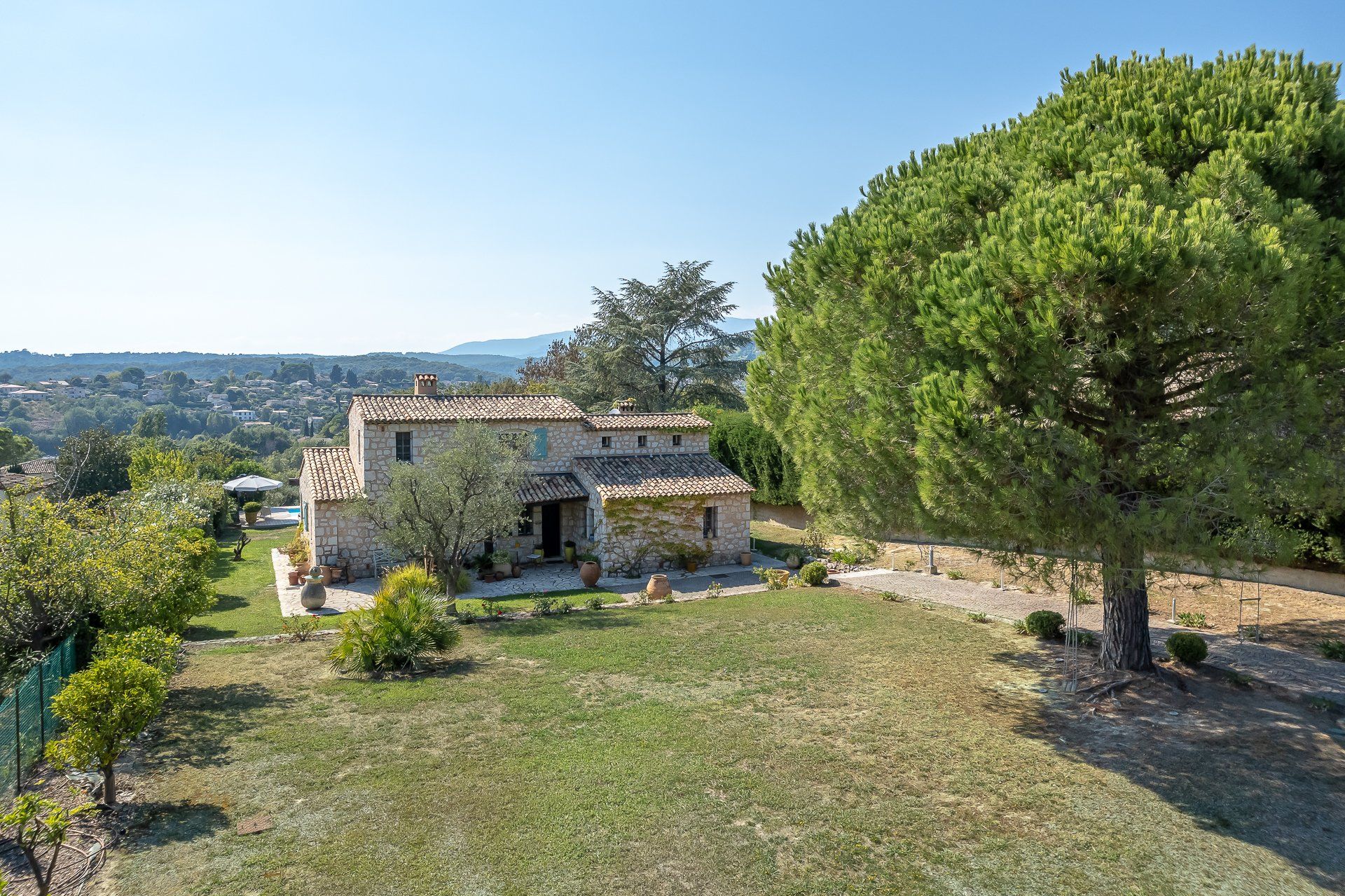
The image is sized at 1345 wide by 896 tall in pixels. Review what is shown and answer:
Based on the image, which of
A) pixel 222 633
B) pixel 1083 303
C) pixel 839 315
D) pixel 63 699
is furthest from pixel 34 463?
pixel 1083 303

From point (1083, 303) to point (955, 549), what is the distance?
1805 centimetres

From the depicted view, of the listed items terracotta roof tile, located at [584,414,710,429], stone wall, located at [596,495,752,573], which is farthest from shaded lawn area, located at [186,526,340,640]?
terracotta roof tile, located at [584,414,710,429]

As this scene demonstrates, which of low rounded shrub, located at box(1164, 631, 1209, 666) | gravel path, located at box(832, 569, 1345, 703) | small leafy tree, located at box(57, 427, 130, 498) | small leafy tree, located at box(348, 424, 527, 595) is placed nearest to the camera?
gravel path, located at box(832, 569, 1345, 703)

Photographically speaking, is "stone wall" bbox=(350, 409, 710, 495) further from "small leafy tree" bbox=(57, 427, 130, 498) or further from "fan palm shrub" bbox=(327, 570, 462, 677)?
"small leafy tree" bbox=(57, 427, 130, 498)

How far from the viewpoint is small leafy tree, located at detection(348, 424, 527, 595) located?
20125 mm

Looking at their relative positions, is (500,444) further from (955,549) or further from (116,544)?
(955,549)

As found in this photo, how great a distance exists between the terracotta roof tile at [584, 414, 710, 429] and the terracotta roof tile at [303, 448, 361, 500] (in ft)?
26.5

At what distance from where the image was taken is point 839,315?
1259cm

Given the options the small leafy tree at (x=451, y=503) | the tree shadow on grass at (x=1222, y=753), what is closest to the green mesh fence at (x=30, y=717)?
the small leafy tree at (x=451, y=503)

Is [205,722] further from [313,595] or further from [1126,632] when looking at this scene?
[1126,632]

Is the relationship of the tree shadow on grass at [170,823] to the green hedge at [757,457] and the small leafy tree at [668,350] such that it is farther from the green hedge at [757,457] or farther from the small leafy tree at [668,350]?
the small leafy tree at [668,350]

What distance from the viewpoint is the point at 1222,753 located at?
1075 cm

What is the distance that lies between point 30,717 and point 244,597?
534 inches

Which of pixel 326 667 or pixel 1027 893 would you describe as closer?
pixel 1027 893
